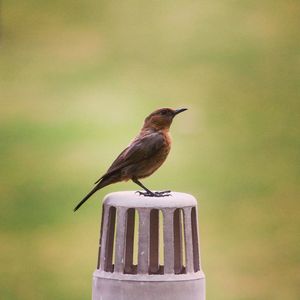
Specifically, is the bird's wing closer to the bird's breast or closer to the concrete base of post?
the bird's breast

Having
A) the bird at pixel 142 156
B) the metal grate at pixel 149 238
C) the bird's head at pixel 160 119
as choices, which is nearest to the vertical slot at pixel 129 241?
the metal grate at pixel 149 238

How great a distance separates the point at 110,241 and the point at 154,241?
0.61 feet

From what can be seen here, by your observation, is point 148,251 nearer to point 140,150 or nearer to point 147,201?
point 147,201

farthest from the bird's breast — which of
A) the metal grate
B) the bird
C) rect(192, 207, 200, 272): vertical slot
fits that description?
rect(192, 207, 200, 272): vertical slot

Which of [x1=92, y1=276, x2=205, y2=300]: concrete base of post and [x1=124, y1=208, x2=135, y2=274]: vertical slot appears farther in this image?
[x1=124, y1=208, x2=135, y2=274]: vertical slot

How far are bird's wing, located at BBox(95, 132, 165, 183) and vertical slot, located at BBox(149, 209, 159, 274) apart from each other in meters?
0.24

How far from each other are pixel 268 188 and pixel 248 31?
3.00 feet

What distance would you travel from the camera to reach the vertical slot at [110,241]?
321cm

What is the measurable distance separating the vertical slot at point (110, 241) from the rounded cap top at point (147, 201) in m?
0.07

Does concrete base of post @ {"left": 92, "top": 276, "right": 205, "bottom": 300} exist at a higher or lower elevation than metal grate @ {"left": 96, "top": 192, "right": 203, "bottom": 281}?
lower

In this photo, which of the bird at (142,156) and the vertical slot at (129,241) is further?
the bird at (142,156)

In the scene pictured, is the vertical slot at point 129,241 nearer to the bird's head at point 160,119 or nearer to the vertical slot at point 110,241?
the vertical slot at point 110,241

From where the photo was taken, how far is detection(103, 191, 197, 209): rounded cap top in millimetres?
3084

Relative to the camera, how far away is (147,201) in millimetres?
3090
